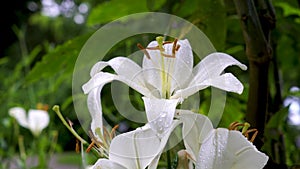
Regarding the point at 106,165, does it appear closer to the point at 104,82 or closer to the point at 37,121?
the point at 104,82

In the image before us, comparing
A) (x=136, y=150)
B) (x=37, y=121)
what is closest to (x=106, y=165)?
(x=136, y=150)

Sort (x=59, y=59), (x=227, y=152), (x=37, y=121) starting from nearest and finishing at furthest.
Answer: (x=227, y=152) < (x=59, y=59) < (x=37, y=121)

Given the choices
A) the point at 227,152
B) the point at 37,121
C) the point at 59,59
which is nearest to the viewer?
the point at 227,152

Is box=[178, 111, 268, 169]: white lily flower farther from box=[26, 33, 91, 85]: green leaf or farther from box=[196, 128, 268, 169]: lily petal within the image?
box=[26, 33, 91, 85]: green leaf

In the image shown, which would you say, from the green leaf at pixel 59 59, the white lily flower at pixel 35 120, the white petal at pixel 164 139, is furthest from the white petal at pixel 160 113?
the white lily flower at pixel 35 120

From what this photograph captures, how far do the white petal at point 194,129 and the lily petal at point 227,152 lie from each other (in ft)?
0.04

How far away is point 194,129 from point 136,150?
28 millimetres

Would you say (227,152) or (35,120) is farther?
(35,120)

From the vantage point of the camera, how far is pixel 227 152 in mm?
201

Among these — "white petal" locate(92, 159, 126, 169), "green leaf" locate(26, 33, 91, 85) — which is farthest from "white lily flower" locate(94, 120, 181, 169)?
"green leaf" locate(26, 33, 91, 85)

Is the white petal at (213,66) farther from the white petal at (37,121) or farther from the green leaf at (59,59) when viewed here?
the white petal at (37,121)

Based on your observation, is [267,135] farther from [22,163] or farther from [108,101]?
[22,163]

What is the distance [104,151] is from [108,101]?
1.19ft

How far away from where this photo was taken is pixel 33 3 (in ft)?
13.7
